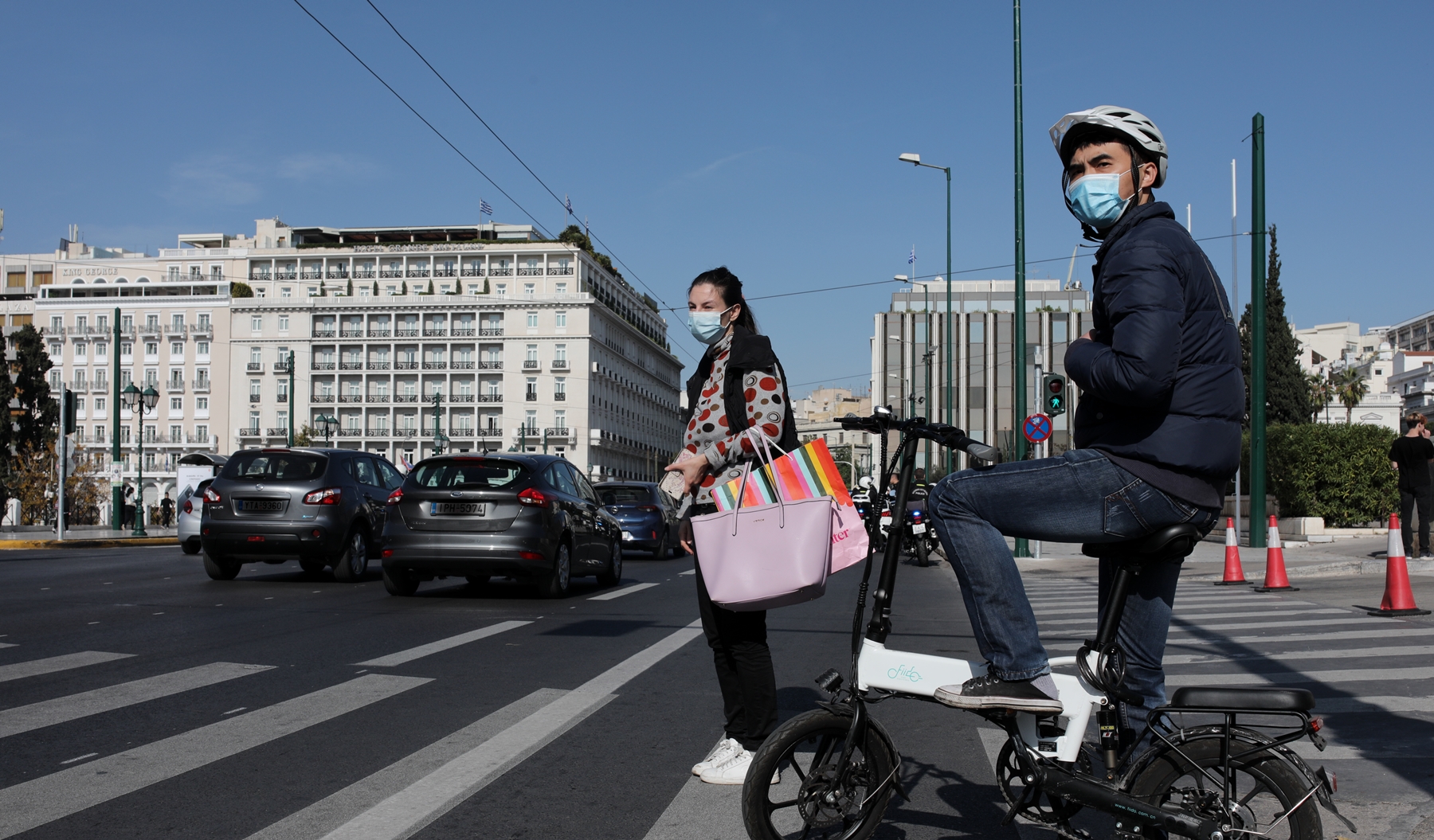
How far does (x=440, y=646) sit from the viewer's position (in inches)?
348

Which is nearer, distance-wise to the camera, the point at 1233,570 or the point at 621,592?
the point at 621,592

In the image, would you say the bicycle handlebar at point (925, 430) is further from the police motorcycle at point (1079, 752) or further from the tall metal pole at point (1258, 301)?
the tall metal pole at point (1258, 301)

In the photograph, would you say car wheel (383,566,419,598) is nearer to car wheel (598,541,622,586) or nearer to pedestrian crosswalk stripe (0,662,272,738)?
car wheel (598,541,622,586)

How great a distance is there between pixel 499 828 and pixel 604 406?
112672mm

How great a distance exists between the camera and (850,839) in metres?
3.50

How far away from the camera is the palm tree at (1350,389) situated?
3846 inches

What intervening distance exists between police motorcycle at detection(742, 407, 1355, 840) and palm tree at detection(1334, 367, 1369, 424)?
103795 mm

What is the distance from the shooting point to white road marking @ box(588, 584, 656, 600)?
13672 millimetres

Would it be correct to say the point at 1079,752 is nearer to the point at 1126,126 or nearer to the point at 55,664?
the point at 1126,126

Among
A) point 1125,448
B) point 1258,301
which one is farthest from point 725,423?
point 1258,301

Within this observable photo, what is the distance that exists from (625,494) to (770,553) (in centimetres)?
2048

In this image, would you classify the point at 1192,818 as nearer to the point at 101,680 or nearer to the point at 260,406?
the point at 101,680

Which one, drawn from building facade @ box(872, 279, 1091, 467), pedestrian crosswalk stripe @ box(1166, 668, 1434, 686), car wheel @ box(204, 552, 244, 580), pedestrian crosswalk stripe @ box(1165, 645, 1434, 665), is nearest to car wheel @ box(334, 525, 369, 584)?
car wheel @ box(204, 552, 244, 580)

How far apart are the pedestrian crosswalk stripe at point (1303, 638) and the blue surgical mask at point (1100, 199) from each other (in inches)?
228
